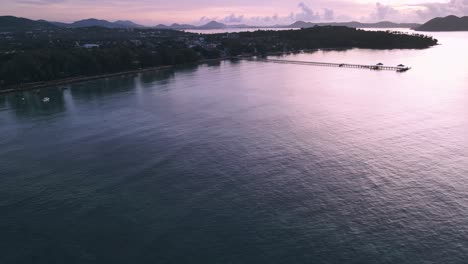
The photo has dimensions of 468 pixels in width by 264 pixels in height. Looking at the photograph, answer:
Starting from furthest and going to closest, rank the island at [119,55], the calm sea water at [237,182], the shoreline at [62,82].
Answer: the island at [119,55], the shoreline at [62,82], the calm sea water at [237,182]

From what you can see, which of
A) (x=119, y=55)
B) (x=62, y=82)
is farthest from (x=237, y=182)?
(x=119, y=55)

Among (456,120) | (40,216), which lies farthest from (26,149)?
(456,120)

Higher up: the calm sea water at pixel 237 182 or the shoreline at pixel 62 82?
the shoreline at pixel 62 82

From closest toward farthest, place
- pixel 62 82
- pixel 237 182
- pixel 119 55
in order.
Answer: pixel 237 182, pixel 62 82, pixel 119 55

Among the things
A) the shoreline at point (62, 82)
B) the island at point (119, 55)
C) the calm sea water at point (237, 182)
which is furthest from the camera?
the island at point (119, 55)

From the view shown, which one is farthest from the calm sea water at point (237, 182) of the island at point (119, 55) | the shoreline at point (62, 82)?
the island at point (119, 55)

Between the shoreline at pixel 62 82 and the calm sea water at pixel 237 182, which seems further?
the shoreline at pixel 62 82

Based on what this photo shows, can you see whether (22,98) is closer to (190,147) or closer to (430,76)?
(190,147)

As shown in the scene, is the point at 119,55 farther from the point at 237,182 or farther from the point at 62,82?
the point at 237,182

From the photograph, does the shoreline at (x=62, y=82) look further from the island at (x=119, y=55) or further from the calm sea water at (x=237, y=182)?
the calm sea water at (x=237, y=182)
